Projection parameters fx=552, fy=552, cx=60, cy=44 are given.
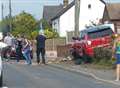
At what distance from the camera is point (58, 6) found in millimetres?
101000

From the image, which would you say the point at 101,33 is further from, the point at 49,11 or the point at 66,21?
the point at 49,11

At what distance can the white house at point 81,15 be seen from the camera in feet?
255

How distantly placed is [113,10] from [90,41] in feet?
121

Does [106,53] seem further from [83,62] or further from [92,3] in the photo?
[92,3]

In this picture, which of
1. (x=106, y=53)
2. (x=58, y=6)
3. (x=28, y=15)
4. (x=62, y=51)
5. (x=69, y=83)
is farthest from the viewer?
(x=58, y=6)

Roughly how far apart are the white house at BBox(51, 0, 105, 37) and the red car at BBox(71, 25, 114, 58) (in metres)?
45.6

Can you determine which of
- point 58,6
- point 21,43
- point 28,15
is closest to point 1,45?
point 21,43

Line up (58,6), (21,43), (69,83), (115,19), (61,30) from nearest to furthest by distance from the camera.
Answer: (69,83) → (21,43) → (115,19) → (61,30) → (58,6)

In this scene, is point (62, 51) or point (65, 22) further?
point (65, 22)

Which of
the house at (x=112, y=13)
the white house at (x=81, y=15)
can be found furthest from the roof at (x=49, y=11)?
the house at (x=112, y=13)

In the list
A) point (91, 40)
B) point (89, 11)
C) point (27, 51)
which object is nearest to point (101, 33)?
point (91, 40)

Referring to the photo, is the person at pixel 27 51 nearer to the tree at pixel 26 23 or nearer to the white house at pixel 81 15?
the white house at pixel 81 15

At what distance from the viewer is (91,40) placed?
29.4 metres

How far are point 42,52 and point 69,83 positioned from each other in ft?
40.2
